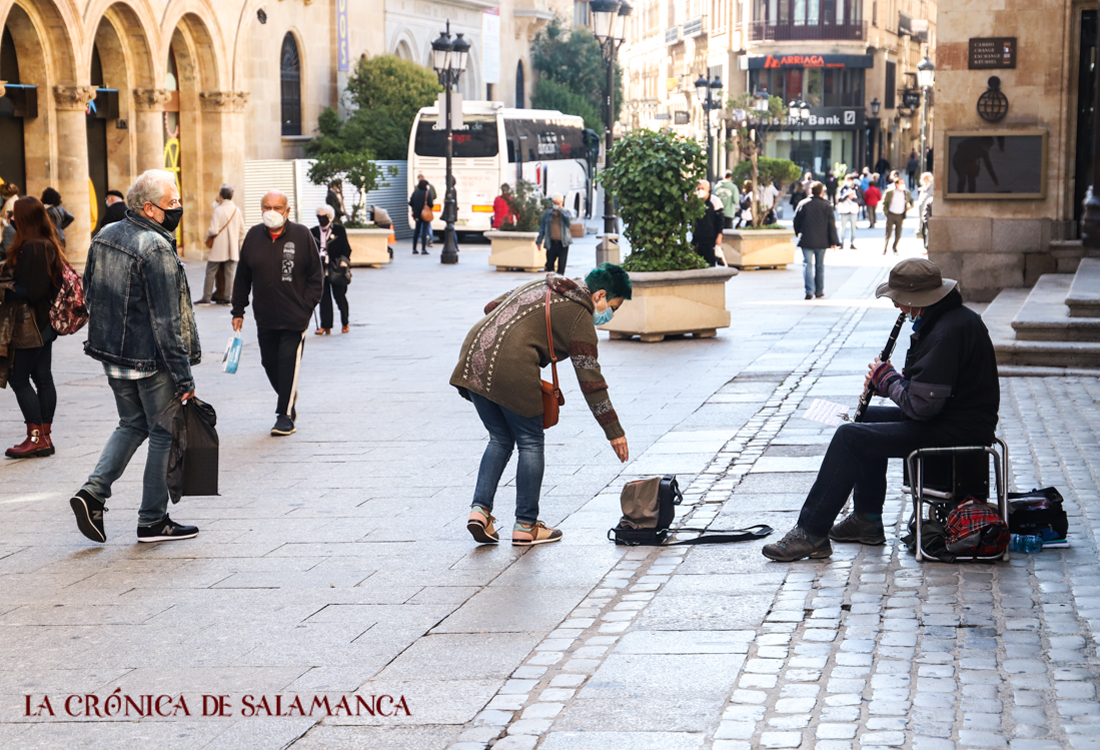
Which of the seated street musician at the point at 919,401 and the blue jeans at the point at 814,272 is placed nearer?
the seated street musician at the point at 919,401

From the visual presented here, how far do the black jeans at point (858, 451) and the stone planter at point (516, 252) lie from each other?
64.9 ft

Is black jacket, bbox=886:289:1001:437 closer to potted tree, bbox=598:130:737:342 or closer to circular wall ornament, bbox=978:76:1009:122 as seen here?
potted tree, bbox=598:130:737:342

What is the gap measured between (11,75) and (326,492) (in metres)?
19.0

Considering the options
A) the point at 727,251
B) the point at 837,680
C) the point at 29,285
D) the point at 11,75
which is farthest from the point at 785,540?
the point at 11,75

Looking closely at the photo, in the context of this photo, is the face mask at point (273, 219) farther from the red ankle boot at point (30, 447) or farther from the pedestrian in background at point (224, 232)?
the pedestrian in background at point (224, 232)

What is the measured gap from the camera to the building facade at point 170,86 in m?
24.7

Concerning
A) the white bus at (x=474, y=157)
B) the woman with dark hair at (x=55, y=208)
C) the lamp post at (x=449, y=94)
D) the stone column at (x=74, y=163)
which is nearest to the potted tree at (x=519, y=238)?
the lamp post at (x=449, y=94)

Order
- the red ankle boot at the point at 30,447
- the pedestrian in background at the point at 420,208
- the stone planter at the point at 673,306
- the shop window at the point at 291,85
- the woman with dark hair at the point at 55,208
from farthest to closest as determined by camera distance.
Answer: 1. the shop window at the point at 291,85
2. the pedestrian in background at the point at 420,208
3. the stone planter at the point at 673,306
4. the woman with dark hair at the point at 55,208
5. the red ankle boot at the point at 30,447

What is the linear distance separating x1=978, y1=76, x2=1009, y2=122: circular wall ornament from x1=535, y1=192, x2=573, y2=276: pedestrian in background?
285 inches

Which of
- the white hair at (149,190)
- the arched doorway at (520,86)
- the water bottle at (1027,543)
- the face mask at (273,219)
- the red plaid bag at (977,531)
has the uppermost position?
the arched doorway at (520,86)

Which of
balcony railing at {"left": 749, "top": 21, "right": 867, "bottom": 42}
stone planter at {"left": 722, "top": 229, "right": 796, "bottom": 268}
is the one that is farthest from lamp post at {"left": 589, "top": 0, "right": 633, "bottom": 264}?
balcony railing at {"left": 749, "top": 21, "right": 867, "bottom": 42}

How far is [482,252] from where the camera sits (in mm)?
32656

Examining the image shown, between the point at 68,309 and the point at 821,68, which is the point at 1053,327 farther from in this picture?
the point at 821,68

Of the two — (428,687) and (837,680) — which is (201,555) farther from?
(837,680)
